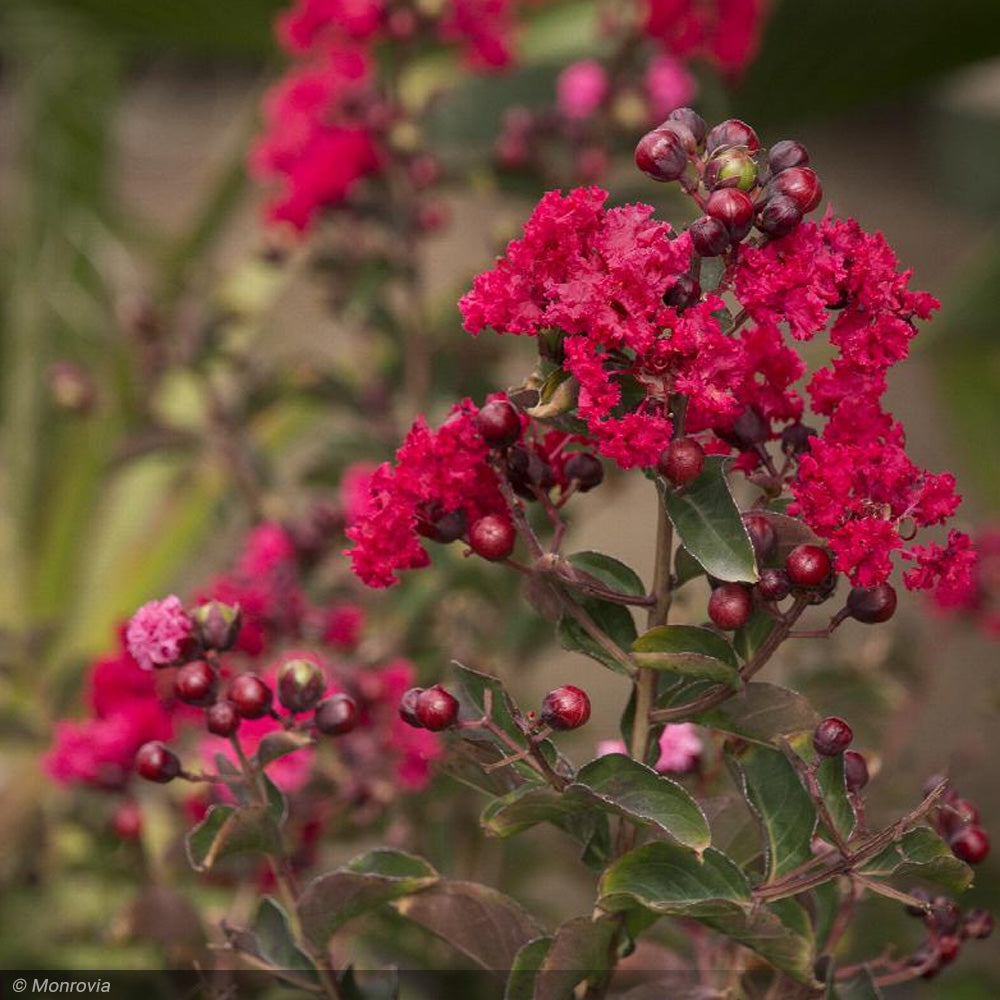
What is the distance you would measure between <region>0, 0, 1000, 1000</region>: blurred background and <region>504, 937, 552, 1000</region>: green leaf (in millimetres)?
580

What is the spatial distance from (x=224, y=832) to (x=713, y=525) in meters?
0.22

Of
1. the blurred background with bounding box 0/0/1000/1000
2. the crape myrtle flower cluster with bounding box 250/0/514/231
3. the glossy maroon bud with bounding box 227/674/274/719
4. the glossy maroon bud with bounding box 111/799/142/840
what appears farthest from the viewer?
the blurred background with bounding box 0/0/1000/1000

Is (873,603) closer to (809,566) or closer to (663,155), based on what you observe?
(809,566)

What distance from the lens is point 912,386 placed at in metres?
1.95

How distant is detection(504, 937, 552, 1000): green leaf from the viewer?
1.66 feet

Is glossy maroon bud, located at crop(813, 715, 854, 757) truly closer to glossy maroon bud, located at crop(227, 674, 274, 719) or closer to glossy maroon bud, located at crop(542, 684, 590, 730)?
→ glossy maroon bud, located at crop(542, 684, 590, 730)

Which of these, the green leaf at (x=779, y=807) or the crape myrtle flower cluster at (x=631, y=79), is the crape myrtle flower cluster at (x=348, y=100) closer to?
the crape myrtle flower cluster at (x=631, y=79)

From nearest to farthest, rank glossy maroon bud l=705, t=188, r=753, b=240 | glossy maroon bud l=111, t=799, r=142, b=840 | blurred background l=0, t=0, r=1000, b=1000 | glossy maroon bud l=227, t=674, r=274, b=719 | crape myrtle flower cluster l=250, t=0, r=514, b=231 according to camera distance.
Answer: glossy maroon bud l=705, t=188, r=753, b=240 → glossy maroon bud l=227, t=674, r=274, b=719 → glossy maroon bud l=111, t=799, r=142, b=840 → crape myrtle flower cluster l=250, t=0, r=514, b=231 → blurred background l=0, t=0, r=1000, b=1000

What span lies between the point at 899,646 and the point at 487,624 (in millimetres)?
342

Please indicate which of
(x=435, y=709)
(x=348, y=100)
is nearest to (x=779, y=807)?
(x=435, y=709)

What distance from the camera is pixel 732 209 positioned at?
1.44ft

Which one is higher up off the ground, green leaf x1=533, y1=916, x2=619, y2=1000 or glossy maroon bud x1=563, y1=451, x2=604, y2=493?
glossy maroon bud x1=563, y1=451, x2=604, y2=493

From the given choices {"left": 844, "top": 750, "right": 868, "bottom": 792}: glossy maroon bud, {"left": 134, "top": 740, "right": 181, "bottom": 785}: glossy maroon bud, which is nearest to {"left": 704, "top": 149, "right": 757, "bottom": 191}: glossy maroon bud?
{"left": 844, "top": 750, "right": 868, "bottom": 792}: glossy maroon bud

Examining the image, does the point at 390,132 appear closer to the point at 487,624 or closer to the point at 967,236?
the point at 487,624
